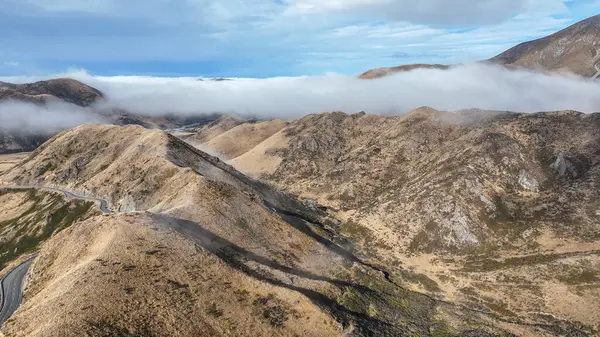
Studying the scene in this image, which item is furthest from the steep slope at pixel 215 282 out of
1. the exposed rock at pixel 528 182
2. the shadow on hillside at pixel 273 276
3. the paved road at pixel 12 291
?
the exposed rock at pixel 528 182

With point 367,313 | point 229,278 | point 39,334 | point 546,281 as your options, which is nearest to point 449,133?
point 546,281

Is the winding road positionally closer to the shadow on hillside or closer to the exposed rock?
the shadow on hillside

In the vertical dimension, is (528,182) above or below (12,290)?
below

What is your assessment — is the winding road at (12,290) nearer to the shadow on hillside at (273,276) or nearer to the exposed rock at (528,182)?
the shadow on hillside at (273,276)

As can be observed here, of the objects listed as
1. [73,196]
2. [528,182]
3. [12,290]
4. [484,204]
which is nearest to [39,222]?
[73,196]

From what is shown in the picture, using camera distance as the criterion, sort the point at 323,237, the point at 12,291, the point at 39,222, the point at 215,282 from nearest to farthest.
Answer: the point at 215,282 < the point at 12,291 < the point at 323,237 < the point at 39,222

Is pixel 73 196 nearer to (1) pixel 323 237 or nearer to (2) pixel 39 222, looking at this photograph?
(2) pixel 39 222
